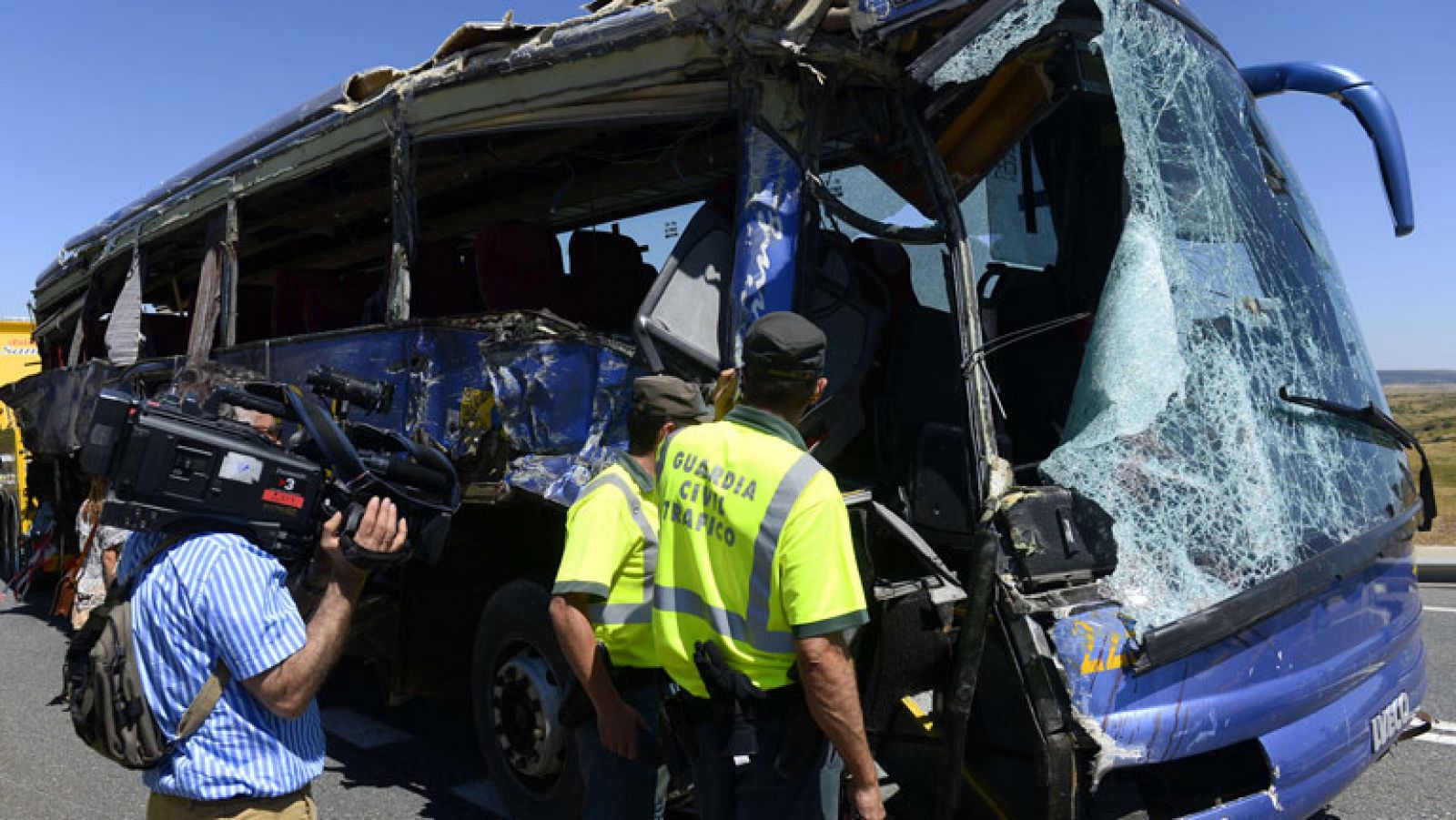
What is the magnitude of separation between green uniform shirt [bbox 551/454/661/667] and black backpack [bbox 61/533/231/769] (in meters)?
1.03

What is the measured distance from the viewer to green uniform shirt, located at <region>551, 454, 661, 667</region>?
3.01m

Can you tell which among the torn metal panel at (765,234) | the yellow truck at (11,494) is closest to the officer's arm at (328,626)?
the torn metal panel at (765,234)

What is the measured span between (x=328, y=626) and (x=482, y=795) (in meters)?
3.00

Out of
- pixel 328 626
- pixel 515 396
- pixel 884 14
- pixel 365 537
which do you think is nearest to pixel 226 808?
pixel 328 626

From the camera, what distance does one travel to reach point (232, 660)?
6.93ft

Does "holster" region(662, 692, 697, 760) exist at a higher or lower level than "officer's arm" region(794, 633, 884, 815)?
lower

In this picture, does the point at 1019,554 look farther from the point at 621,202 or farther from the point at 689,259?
the point at 621,202

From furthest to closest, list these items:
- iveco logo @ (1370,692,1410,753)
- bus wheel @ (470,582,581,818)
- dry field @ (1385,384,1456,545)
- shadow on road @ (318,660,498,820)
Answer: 1. dry field @ (1385,384,1456,545)
2. shadow on road @ (318,660,498,820)
3. bus wheel @ (470,582,581,818)
4. iveco logo @ (1370,692,1410,753)

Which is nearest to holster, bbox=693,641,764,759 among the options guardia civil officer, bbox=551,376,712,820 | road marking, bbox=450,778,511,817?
guardia civil officer, bbox=551,376,712,820

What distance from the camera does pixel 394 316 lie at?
5.14 meters

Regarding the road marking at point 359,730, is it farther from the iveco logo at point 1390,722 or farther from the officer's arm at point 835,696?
Result: the iveco logo at point 1390,722

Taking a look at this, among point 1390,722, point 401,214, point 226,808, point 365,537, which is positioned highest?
point 401,214

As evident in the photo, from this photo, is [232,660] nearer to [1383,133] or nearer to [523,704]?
[523,704]

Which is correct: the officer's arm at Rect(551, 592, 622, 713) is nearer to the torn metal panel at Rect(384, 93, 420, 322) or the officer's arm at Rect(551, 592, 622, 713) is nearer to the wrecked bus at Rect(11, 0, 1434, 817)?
the wrecked bus at Rect(11, 0, 1434, 817)
